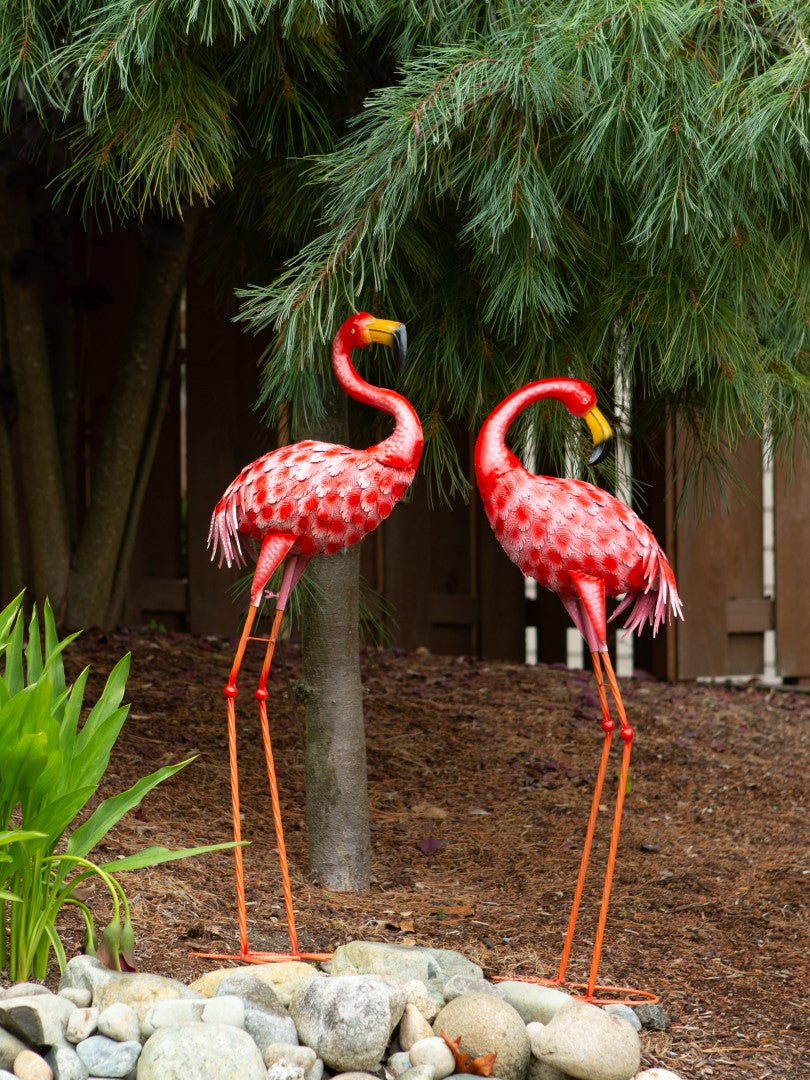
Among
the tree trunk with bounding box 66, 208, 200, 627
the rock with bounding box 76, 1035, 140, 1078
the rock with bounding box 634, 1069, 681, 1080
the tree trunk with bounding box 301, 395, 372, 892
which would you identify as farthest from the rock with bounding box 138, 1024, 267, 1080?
the tree trunk with bounding box 66, 208, 200, 627

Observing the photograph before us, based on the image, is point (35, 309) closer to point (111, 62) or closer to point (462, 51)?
point (111, 62)

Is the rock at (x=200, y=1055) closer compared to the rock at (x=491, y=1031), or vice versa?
the rock at (x=200, y=1055)

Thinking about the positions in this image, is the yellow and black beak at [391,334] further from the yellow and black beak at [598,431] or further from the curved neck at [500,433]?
the yellow and black beak at [598,431]

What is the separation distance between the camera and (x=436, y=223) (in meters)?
2.94

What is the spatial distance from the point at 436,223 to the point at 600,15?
0.68 m

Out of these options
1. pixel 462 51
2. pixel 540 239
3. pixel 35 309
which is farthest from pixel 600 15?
pixel 35 309

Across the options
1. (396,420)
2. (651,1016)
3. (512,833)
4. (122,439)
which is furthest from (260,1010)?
(122,439)

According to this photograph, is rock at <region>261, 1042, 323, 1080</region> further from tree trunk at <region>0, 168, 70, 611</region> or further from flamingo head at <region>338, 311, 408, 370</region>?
tree trunk at <region>0, 168, 70, 611</region>

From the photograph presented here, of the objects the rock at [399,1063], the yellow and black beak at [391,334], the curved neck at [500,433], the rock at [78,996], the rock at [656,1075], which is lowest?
the rock at [656,1075]

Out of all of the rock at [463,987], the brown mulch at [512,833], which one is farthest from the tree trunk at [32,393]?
the rock at [463,987]

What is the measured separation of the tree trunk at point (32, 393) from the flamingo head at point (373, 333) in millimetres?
2207

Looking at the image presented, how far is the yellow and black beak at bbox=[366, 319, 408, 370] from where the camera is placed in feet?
8.31

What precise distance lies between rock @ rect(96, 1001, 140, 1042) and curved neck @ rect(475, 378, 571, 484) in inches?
49.9

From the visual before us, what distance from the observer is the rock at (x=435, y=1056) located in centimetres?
216
